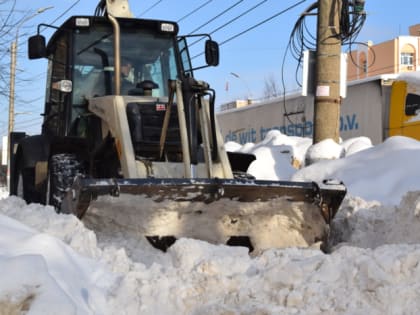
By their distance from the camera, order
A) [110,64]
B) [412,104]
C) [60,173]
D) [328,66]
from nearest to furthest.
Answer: [60,173] < [110,64] < [328,66] < [412,104]

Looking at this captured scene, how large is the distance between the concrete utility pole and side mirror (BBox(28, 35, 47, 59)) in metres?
4.01

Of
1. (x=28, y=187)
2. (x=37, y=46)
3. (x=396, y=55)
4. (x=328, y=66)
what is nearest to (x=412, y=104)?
(x=328, y=66)

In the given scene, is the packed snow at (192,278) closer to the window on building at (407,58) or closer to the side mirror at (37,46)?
the side mirror at (37,46)

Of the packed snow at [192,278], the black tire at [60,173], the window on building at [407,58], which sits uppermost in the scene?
the window on building at [407,58]

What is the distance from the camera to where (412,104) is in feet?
46.4

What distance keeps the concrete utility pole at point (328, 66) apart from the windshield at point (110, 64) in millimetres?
2867

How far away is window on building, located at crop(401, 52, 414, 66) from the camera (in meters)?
50.0

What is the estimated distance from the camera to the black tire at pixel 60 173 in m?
6.18

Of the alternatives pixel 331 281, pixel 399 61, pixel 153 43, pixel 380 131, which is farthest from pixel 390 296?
pixel 399 61

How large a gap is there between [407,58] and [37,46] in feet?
155

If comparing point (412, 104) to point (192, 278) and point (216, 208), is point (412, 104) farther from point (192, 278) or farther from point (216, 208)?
point (192, 278)

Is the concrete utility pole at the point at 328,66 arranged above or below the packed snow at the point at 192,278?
above

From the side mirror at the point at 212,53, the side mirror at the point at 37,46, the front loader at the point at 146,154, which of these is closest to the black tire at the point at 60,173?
the front loader at the point at 146,154

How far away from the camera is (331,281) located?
132 inches
